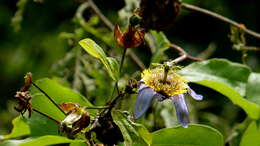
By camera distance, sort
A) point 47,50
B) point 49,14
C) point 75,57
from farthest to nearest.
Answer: point 49,14
point 47,50
point 75,57

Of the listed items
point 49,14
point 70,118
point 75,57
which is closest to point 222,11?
point 49,14

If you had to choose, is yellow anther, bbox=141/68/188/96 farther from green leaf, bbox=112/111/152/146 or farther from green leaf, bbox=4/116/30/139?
green leaf, bbox=4/116/30/139

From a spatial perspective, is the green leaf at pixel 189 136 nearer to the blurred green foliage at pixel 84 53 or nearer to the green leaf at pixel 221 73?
the green leaf at pixel 221 73

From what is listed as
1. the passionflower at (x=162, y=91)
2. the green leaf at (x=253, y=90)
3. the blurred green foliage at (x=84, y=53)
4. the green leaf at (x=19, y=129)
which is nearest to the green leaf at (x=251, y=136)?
the green leaf at (x=253, y=90)

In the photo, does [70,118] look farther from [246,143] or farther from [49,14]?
[49,14]

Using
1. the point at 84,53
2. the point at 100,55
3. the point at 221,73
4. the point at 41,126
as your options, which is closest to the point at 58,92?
the point at 41,126

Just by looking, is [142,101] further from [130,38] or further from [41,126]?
[41,126]
